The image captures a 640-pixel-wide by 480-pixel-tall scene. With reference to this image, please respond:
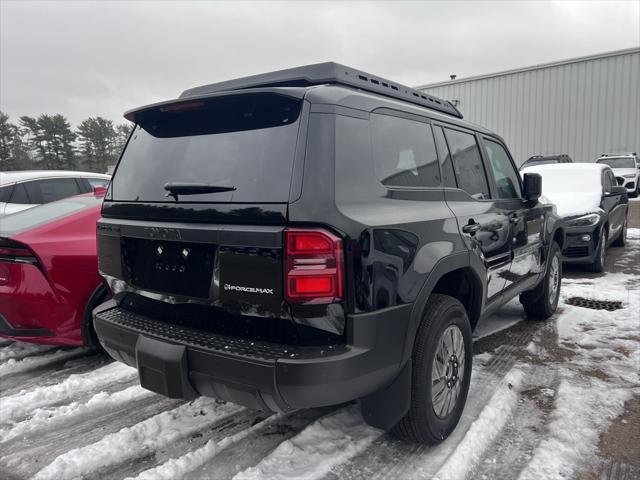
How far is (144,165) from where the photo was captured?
261 cm

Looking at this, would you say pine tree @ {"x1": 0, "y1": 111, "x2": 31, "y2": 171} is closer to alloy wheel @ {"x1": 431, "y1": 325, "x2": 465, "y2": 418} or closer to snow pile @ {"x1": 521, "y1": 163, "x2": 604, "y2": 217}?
snow pile @ {"x1": 521, "y1": 163, "x2": 604, "y2": 217}

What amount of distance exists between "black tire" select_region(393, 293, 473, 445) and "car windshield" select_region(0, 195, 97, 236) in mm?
3037

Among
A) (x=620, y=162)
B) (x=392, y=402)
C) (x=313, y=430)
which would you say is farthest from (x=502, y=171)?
(x=620, y=162)

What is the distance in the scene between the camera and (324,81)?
8.20 feet

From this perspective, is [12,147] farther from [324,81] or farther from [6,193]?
[324,81]

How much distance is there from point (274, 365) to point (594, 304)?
15.9 feet

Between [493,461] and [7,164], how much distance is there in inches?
2003

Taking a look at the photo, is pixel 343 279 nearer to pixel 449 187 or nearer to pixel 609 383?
pixel 449 187

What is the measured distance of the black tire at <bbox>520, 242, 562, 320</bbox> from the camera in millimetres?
4680

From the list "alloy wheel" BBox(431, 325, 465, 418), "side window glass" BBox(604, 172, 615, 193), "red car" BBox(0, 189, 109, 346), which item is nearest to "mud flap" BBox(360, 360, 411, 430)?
"alloy wheel" BBox(431, 325, 465, 418)

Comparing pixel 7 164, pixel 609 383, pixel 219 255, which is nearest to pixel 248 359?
pixel 219 255

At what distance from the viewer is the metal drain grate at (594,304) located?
205 inches

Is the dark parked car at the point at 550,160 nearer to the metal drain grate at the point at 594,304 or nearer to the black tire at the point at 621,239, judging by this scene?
the black tire at the point at 621,239

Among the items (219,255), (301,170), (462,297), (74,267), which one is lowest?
(462,297)
